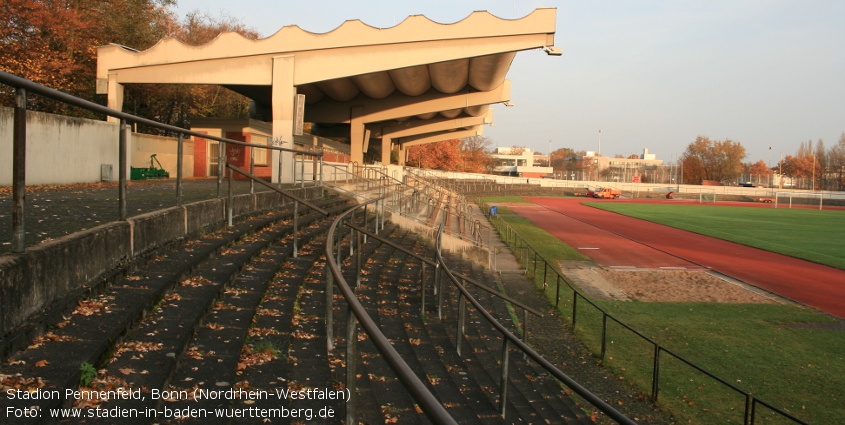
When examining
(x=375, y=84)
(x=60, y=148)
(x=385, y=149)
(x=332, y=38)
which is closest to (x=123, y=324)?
(x=60, y=148)

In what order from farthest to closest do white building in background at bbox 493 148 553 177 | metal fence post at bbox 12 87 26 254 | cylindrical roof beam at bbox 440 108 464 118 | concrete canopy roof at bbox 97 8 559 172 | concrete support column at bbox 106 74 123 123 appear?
white building in background at bbox 493 148 553 177, cylindrical roof beam at bbox 440 108 464 118, concrete support column at bbox 106 74 123 123, concrete canopy roof at bbox 97 8 559 172, metal fence post at bbox 12 87 26 254

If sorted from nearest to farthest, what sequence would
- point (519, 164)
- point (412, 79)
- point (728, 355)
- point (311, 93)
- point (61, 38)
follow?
1. point (728, 355)
2. point (61, 38)
3. point (412, 79)
4. point (311, 93)
5. point (519, 164)

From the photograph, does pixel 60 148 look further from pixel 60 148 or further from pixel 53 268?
pixel 53 268

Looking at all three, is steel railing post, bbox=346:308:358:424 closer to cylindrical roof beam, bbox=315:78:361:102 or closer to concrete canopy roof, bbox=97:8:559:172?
concrete canopy roof, bbox=97:8:559:172

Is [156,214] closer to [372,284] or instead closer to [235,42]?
[372,284]

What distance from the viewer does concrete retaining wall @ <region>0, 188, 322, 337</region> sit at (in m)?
3.57

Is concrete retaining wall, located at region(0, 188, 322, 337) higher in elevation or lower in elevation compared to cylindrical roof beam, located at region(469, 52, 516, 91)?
lower

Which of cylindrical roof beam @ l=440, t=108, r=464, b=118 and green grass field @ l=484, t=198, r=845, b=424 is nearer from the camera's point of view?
green grass field @ l=484, t=198, r=845, b=424

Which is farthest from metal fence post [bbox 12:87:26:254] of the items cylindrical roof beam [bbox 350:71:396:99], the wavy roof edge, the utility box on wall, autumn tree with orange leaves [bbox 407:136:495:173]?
autumn tree with orange leaves [bbox 407:136:495:173]

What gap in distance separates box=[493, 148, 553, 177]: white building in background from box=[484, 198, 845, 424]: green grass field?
128853mm

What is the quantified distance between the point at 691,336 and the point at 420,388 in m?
12.3

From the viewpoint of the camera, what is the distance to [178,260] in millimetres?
6160

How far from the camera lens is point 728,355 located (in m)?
11.3

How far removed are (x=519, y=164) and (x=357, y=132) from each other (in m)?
142
